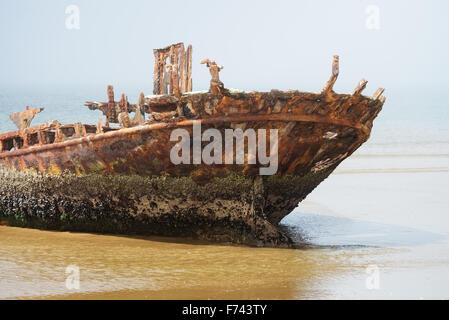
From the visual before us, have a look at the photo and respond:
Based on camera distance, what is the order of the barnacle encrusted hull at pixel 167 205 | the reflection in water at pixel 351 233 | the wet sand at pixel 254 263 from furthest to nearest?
1. the reflection in water at pixel 351 233
2. the barnacle encrusted hull at pixel 167 205
3. the wet sand at pixel 254 263

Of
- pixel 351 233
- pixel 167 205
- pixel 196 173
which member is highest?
pixel 196 173

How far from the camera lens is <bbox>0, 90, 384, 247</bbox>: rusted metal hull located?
20.8 feet

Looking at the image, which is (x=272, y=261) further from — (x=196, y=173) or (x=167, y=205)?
(x=167, y=205)

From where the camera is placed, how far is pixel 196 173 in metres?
6.72

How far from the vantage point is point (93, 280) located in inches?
219

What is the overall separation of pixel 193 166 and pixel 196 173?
A: 10 centimetres

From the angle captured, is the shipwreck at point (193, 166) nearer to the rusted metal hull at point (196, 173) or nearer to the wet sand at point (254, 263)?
the rusted metal hull at point (196, 173)

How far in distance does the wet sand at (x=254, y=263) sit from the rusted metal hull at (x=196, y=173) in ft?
0.78

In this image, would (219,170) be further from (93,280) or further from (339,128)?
(93,280)

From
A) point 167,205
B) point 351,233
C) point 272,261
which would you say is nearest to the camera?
point 272,261

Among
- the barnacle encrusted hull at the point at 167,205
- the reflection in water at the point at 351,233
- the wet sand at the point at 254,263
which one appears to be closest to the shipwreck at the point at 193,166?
the barnacle encrusted hull at the point at 167,205

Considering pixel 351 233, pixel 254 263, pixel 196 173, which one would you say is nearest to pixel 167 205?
pixel 196 173

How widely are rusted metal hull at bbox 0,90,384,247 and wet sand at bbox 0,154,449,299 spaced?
0.78 feet

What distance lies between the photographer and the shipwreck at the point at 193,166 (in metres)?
6.34
